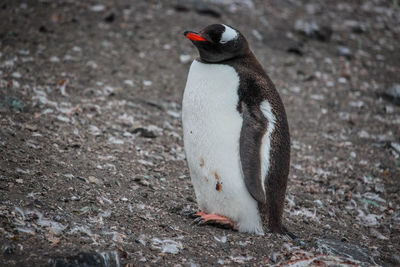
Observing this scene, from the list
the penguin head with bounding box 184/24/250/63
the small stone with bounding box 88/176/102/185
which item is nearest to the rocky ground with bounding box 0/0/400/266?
the small stone with bounding box 88/176/102/185

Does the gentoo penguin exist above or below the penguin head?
below

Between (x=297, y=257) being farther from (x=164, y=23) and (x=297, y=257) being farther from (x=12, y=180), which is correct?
(x=164, y=23)

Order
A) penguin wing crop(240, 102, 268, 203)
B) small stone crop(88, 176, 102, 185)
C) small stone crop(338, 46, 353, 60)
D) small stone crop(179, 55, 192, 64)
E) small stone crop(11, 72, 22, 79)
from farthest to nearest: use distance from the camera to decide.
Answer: small stone crop(338, 46, 353, 60), small stone crop(179, 55, 192, 64), small stone crop(11, 72, 22, 79), small stone crop(88, 176, 102, 185), penguin wing crop(240, 102, 268, 203)

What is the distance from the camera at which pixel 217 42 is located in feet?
11.7

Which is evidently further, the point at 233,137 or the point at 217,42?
the point at 217,42

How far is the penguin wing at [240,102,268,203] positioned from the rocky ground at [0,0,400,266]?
14.6 inches

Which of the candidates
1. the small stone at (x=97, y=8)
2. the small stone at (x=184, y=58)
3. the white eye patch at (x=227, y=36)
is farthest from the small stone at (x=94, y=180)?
the small stone at (x=97, y=8)

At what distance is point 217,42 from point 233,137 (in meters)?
0.70

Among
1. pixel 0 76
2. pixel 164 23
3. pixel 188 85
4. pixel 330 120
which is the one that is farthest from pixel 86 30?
pixel 188 85

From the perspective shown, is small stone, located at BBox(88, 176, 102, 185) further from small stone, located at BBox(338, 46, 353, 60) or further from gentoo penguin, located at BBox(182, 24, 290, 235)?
small stone, located at BBox(338, 46, 353, 60)

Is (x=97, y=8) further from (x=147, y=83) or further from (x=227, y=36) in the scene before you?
(x=227, y=36)

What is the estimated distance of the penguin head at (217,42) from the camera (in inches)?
140

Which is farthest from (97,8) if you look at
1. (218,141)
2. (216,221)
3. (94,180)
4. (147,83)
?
(216,221)

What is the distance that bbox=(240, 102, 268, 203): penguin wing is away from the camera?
3.34 meters
